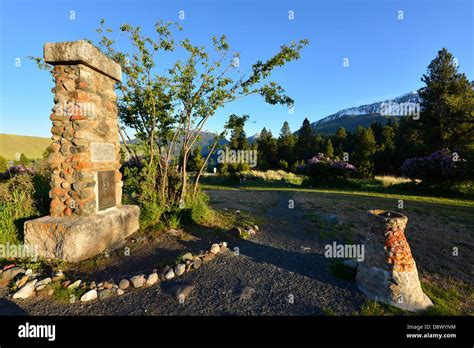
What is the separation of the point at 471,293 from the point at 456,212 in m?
7.75

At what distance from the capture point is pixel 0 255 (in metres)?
4.00

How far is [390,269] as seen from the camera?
301 cm

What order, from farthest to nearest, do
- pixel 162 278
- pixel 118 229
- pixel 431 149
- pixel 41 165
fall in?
1. pixel 431 149
2. pixel 41 165
3. pixel 118 229
4. pixel 162 278

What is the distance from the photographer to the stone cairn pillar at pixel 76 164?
3969mm

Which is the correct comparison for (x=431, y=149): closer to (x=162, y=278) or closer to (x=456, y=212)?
(x=456, y=212)

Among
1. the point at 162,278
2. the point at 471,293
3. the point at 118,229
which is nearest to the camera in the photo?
the point at 471,293

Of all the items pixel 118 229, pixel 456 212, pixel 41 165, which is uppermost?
pixel 41 165

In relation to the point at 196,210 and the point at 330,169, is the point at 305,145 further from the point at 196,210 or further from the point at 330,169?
the point at 196,210

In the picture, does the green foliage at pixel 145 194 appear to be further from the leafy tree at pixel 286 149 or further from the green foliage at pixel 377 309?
the leafy tree at pixel 286 149

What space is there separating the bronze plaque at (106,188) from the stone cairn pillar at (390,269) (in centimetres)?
501
